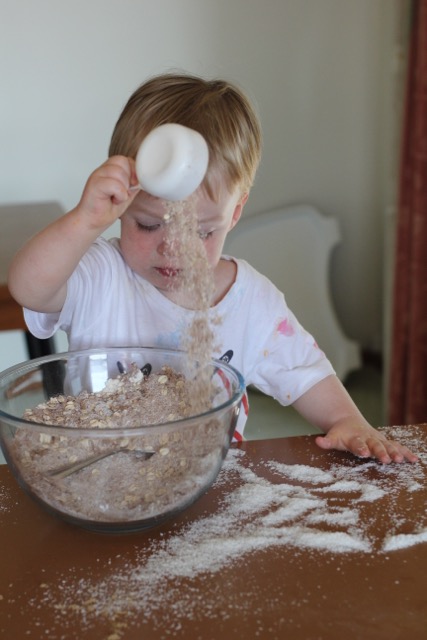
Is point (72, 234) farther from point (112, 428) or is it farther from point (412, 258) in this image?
point (412, 258)

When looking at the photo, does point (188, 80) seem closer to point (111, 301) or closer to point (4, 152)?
point (111, 301)

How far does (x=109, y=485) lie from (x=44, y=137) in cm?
209

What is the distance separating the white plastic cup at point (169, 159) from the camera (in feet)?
2.72

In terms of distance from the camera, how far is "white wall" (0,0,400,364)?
→ 103 inches

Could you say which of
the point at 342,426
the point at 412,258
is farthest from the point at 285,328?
the point at 412,258

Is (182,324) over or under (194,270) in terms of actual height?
under

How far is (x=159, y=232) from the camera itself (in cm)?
115

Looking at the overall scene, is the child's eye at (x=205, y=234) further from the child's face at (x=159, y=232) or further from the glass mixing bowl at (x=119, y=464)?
the glass mixing bowl at (x=119, y=464)

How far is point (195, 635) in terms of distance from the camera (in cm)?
65

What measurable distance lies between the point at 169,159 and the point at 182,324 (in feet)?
1.51

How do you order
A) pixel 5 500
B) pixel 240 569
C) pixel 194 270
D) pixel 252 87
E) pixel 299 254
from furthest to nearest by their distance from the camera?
pixel 299 254 < pixel 252 87 < pixel 194 270 < pixel 5 500 < pixel 240 569

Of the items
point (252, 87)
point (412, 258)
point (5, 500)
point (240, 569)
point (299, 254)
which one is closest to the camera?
point (240, 569)

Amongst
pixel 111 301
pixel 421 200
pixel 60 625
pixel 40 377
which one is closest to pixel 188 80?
pixel 111 301

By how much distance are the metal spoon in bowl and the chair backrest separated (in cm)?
222
